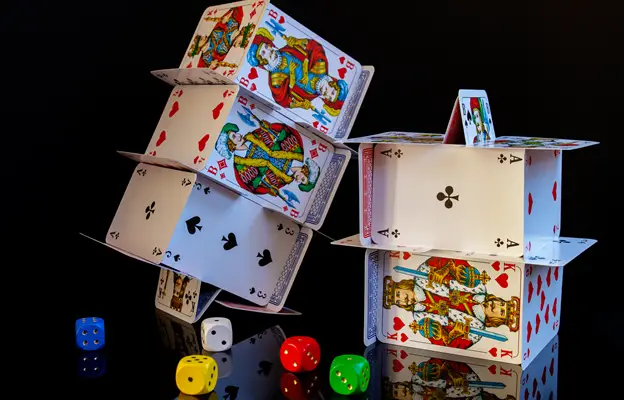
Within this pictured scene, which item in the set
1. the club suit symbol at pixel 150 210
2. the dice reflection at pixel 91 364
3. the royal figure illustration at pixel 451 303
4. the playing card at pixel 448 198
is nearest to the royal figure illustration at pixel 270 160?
the club suit symbol at pixel 150 210

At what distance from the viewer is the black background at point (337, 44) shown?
4938mm

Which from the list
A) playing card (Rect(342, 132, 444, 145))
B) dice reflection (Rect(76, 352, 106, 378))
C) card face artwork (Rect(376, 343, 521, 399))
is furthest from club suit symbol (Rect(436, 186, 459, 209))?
dice reflection (Rect(76, 352, 106, 378))

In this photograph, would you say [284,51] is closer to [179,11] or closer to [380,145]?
[380,145]

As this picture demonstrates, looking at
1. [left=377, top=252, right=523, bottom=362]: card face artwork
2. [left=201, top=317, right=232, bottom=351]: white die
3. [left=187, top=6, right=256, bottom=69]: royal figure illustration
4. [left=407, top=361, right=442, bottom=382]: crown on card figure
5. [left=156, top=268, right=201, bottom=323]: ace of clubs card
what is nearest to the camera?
[left=407, top=361, right=442, bottom=382]: crown on card figure

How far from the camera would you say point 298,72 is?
13.0ft

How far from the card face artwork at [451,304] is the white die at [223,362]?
1.99 feet

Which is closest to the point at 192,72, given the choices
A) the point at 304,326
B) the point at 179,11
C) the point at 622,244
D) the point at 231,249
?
the point at 231,249

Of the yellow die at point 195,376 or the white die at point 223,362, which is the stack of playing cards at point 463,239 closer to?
the white die at point 223,362

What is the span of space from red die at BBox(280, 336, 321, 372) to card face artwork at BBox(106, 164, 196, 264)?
696 mm

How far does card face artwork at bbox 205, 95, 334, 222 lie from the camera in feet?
12.5

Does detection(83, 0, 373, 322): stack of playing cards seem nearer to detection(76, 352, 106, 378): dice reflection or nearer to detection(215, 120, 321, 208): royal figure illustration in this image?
detection(215, 120, 321, 208): royal figure illustration

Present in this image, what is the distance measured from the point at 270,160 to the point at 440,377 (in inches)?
47.7

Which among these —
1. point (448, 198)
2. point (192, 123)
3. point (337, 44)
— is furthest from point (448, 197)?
point (337, 44)

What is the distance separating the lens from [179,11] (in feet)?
17.3
